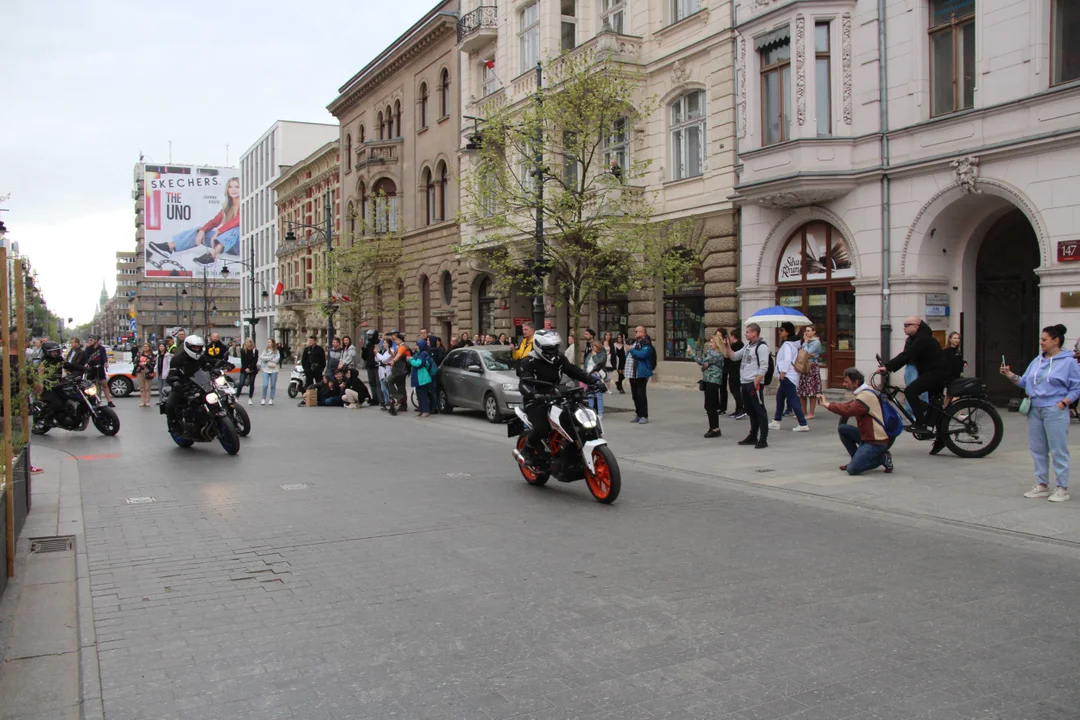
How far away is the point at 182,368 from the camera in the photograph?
1286cm

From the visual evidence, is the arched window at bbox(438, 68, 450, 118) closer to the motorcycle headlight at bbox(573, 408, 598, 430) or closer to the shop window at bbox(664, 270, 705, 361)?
the shop window at bbox(664, 270, 705, 361)

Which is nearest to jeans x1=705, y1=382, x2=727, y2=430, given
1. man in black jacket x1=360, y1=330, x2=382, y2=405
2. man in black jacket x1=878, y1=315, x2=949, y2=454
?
man in black jacket x1=878, y1=315, x2=949, y2=454

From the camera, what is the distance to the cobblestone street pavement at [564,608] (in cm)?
400

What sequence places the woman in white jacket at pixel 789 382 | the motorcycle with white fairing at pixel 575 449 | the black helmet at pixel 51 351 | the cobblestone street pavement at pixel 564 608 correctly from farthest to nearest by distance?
the woman in white jacket at pixel 789 382, the black helmet at pixel 51 351, the motorcycle with white fairing at pixel 575 449, the cobblestone street pavement at pixel 564 608

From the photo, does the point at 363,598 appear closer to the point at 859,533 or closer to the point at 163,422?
the point at 859,533

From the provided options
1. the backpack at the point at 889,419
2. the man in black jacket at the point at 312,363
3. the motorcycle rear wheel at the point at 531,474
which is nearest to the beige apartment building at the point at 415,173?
the man in black jacket at the point at 312,363

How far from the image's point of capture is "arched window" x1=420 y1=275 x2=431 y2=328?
39.4 m

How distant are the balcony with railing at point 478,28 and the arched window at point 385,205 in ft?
28.8

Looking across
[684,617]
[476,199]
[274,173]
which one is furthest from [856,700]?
[274,173]

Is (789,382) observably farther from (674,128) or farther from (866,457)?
(674,128)

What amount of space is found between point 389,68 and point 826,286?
1109 inches

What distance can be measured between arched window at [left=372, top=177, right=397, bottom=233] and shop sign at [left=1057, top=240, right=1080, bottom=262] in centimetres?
2908

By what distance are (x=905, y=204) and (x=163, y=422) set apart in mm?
15010

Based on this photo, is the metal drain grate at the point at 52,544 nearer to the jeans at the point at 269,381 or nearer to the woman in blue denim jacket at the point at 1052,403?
the woman in blue denim jacket at the point at 1052,403
